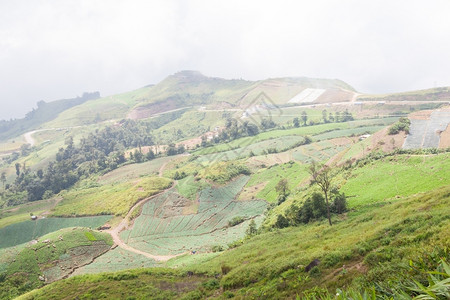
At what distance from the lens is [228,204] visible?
81062 millimetres

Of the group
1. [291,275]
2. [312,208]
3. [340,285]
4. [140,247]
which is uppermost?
[340,285]

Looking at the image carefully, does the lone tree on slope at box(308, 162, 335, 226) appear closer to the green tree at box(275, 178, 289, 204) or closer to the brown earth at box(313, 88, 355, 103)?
the green tree at box(275, 178, 289, 204)

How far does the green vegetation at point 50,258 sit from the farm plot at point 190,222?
832 centimetres

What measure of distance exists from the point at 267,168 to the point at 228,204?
25.7m

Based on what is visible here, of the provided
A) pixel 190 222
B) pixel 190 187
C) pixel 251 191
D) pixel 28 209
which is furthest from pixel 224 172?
pixel 28 209

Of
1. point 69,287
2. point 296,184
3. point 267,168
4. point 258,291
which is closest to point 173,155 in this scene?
point 267,168

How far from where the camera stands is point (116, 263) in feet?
183

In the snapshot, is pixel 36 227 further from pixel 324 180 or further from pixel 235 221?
pixel 324 180

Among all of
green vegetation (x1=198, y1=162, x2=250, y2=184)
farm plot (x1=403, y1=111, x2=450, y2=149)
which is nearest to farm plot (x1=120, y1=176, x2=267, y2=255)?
green vegetation (x1=198, y1=162, x2=250, y2=184)

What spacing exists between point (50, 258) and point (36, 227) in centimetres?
2956

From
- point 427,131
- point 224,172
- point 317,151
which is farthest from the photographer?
point 317,151

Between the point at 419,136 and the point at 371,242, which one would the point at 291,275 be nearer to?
the point at 371,242

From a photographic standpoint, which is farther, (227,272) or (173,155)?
(173,155)

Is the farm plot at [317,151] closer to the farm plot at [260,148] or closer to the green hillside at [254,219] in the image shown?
the green hillside at [254,219]
